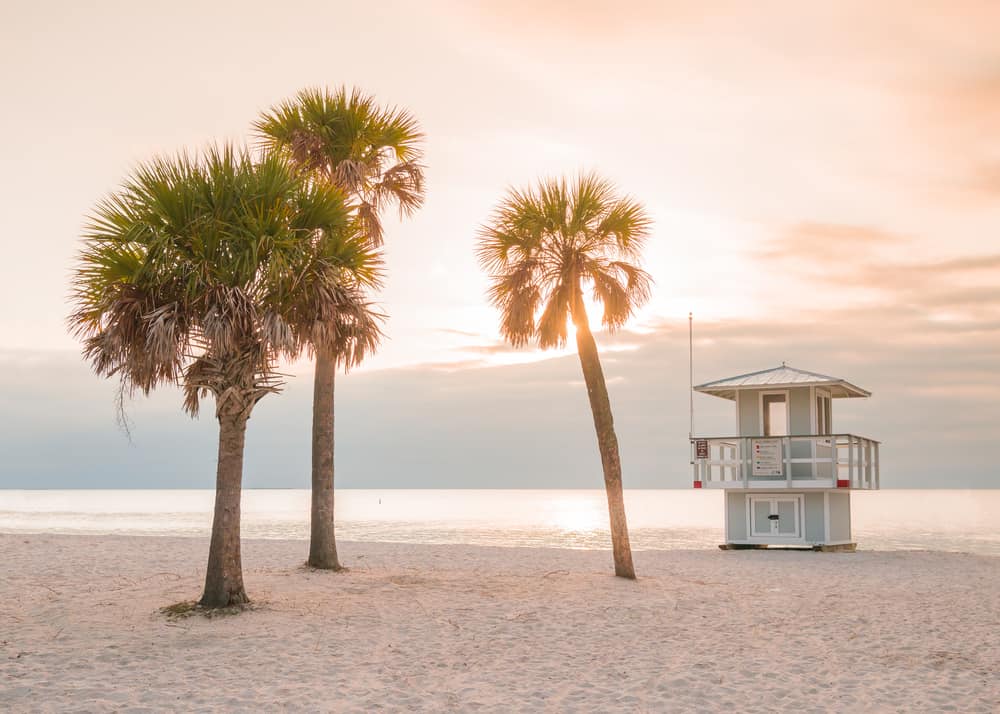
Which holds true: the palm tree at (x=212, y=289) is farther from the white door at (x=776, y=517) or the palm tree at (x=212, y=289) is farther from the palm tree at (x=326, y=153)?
the white door at (x=776, y=517)

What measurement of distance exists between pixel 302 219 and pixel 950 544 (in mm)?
46042

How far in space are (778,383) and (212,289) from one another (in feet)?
58.4

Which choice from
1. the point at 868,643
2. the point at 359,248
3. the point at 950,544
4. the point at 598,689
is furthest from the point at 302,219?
the point at 950,544

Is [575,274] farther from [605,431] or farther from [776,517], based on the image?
[776,517]

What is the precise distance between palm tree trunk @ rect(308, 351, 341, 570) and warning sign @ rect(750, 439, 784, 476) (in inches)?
501

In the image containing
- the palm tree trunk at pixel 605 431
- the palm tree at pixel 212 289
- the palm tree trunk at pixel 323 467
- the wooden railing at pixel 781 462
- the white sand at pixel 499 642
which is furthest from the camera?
the wooden railing at pixel 781 462

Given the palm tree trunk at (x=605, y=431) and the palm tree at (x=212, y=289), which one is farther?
the palm tree trunk at (x=605, y=431)

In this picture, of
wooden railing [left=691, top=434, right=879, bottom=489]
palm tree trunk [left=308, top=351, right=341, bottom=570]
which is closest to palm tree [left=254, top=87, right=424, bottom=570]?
palm tree trunk [left=308, top=351, right=341, bottom=570]

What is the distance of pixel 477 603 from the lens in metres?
14.2

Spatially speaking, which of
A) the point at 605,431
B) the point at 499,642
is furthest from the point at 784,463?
the point at 499,642

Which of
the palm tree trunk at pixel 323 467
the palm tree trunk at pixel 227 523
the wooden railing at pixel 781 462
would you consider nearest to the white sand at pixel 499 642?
the palm tree trunk at pixel 227 523

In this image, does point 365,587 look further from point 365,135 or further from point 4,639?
point 365,135

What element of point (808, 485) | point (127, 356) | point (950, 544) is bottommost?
point (950, 544)

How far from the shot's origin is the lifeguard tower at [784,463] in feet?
82.5
